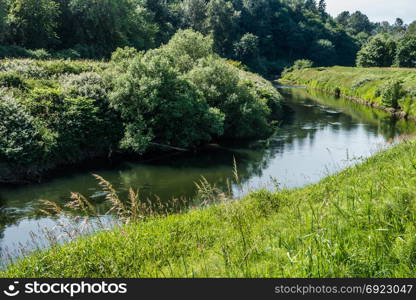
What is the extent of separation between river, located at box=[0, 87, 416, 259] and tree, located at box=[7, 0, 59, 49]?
37413 millimetres

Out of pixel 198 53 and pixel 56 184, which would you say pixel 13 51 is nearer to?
pixel 198 53

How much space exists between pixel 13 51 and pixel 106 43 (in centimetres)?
2071

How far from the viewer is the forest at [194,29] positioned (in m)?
59.0

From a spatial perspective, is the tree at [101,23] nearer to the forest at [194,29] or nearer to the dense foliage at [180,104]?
the forest at [194,29]

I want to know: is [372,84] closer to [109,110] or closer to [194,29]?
[109,110]

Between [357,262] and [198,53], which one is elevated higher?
[198,53]

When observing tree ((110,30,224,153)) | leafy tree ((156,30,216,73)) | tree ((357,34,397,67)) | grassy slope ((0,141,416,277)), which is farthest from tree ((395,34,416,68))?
grassy slope ((0,141,416,277))

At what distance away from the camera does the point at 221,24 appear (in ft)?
424

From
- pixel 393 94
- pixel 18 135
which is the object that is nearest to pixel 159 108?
pixel 18 135

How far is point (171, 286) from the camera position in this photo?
16.2ft

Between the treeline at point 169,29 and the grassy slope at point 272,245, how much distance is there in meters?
48.9

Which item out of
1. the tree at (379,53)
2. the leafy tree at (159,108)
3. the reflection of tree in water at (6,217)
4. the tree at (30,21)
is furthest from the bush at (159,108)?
the tree at (379,53)

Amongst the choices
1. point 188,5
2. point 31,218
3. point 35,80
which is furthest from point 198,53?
point 188,5

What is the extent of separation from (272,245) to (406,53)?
118 m
